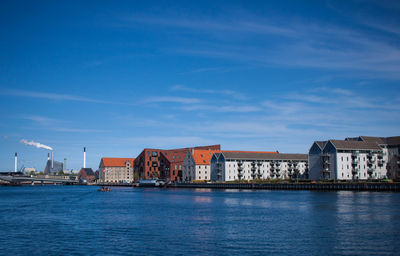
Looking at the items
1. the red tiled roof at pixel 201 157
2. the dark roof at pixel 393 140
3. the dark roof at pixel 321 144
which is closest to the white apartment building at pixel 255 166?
the red tiled roof at pixel 201 157

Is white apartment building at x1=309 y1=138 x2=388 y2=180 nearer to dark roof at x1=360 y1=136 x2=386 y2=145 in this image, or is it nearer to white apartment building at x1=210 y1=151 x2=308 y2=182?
dark roof at x1=360 y1=136 x2=386 y2=145

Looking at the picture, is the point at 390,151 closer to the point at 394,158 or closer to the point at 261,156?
the point at 394,158

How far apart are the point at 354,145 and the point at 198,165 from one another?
6641 centimetres

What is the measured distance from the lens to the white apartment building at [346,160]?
13538 centimetres

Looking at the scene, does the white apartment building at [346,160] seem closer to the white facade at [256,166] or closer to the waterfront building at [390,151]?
the waterfront building at [390,151]

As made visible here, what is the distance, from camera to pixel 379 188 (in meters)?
113

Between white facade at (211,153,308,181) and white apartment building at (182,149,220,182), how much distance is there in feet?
30.2

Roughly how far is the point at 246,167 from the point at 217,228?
125868mm

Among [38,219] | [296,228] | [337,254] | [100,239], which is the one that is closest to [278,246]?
[337,254]

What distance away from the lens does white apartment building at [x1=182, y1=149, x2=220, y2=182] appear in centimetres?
18238

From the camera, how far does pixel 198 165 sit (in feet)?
598

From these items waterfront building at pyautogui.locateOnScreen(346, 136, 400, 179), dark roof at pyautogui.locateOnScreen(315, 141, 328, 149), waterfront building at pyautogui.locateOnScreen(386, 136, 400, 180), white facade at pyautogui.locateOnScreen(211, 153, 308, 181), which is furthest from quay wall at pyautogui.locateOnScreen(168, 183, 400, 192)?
waterfront building at pyautogui.locateOnScreen(346, 136, 400, 179)

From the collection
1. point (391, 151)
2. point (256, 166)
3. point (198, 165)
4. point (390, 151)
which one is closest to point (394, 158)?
point (391, 151)

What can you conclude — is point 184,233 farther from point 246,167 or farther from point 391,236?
point 246,167
